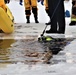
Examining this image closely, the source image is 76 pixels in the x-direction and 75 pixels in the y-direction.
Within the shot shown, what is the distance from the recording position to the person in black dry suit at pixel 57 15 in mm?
5738

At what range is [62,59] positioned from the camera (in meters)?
3.76

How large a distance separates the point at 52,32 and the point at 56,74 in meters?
2.96

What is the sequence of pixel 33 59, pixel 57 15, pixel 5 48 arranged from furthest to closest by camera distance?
pixel 57 15
pixel 5 48
pixel 33 59

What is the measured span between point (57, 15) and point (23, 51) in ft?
5.52

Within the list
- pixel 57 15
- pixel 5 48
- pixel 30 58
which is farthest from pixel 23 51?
pixel 57 15

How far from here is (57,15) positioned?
5812mm

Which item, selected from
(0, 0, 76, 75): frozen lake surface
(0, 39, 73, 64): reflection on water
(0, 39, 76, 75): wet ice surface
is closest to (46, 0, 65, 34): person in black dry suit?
(0, 0, 76, 75): frozen lake surface

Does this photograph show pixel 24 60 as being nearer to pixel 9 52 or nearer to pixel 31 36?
pixel 9 52

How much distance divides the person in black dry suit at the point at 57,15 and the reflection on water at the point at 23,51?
31.0 inches

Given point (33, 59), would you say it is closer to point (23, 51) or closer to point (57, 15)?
point (23, 51)

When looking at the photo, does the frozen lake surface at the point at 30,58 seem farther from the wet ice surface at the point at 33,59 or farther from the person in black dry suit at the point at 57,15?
the person in black dry suit at the point at 57,15


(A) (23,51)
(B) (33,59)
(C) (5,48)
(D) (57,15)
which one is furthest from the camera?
(D) (57,15)

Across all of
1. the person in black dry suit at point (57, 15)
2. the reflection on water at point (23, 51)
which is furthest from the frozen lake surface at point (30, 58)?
the person in black dry suit at point (57, 15)

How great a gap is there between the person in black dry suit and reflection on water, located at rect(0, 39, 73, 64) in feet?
2.58
